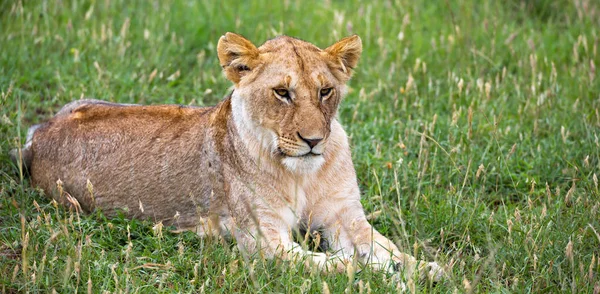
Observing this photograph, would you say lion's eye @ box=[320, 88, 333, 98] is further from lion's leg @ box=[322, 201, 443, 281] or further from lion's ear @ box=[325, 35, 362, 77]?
lion's leg @ box=[322, 201, 443, 281]

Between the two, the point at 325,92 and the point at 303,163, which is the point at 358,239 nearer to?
the point at 303,163

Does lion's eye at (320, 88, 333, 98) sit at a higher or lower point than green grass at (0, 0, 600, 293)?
higher

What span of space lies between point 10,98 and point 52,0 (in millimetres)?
1727

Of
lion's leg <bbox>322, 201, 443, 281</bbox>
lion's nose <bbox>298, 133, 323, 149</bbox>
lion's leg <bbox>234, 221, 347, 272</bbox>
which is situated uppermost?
lion's nose <bbox>298, 133, 323, 149</bbox>

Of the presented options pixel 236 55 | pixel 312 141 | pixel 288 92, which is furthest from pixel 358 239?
pixel 236 55

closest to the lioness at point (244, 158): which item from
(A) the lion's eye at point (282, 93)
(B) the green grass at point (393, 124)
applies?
(A) the lion's eye at point (282, 93)

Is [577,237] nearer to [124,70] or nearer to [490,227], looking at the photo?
[490,227]

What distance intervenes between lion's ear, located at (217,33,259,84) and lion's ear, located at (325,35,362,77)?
1.40ft

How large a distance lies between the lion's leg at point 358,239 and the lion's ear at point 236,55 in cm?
89

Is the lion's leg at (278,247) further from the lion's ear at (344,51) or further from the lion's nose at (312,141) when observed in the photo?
the lion's ear at (344,51)

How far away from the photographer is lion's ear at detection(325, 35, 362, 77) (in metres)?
4.79

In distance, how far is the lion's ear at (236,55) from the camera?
4637mm

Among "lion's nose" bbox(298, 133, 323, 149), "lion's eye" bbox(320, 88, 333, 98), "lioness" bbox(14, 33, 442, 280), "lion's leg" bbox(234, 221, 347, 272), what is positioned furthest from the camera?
"lion's eye" bbox(320, 88, 333, 98)

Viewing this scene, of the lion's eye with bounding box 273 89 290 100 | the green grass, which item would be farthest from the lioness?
the green grass
